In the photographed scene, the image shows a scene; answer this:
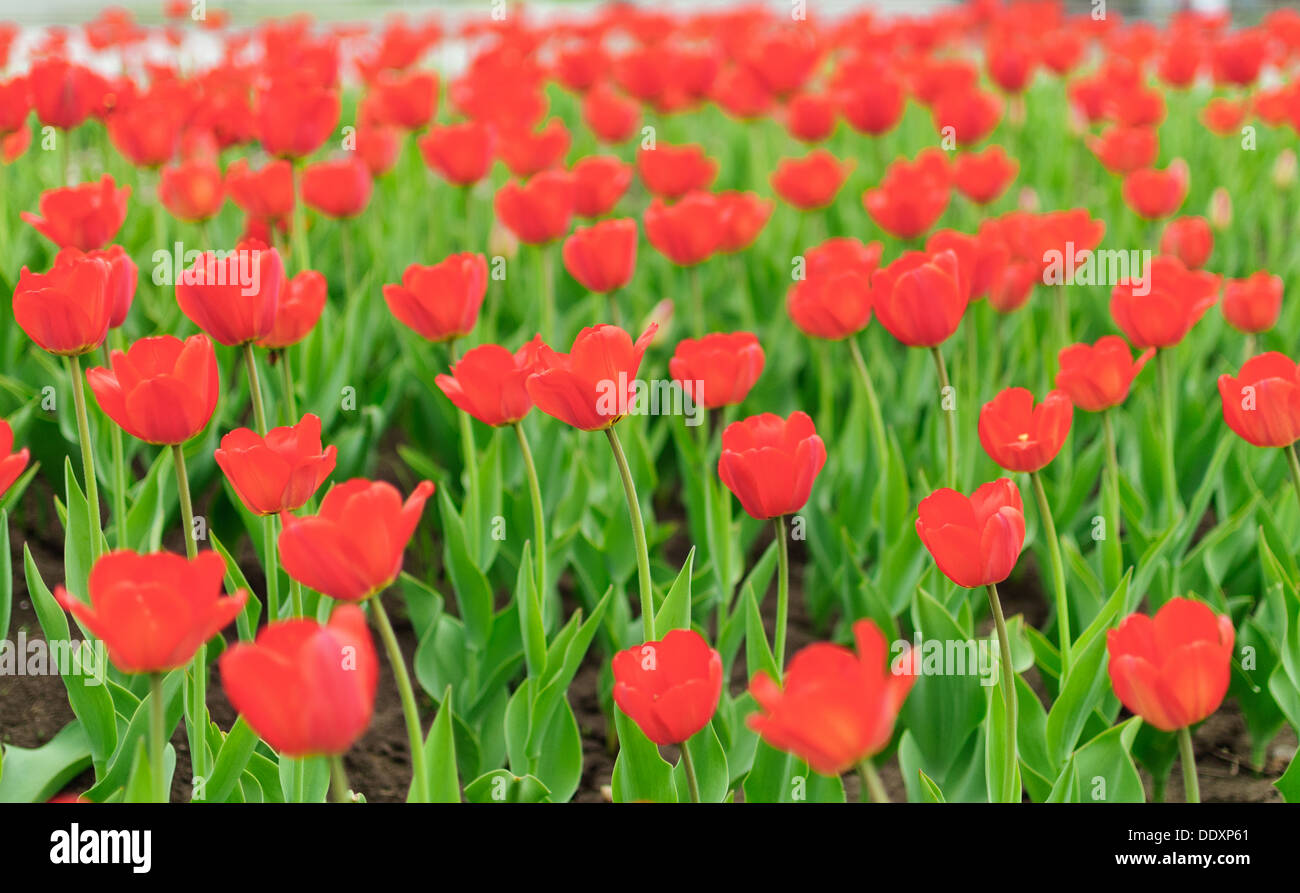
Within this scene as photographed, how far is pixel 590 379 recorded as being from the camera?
4.98 feet

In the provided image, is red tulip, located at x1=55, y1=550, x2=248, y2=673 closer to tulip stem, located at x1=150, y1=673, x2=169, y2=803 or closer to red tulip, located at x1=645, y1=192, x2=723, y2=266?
tulip stem, located at x1=150, y1=673, x2=169, y2=803

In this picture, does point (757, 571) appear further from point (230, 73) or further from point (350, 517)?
point (230, 73)

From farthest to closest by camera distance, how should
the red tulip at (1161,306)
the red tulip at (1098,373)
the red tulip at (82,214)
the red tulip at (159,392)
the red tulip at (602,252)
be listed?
the red tulip at (602,252), the red tulip at (82,214), the red tulip at (1161,306), the red tulip at (1098,373), the red tulip at (159,392)

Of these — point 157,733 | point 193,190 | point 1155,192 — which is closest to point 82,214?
point 193,190

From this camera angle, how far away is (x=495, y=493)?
2.33 meters

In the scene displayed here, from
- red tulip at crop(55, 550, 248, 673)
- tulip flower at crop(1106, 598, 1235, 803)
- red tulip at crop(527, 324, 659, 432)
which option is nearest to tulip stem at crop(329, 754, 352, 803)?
red tulip at crop(55, 550, 248, 673)

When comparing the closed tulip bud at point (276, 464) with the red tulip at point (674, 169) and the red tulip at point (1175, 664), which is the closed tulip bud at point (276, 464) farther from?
the red tulip at point (674, 169)

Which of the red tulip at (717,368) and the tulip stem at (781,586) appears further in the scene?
the red tulip at (717,368)

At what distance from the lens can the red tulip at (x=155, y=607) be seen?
3.73 feet

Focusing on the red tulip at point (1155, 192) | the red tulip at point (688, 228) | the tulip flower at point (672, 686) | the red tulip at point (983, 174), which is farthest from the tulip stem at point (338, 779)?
the red tulip at point (1155, 192)

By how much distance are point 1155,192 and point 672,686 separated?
2.43 metres

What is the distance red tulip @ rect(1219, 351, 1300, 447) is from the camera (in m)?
1.68

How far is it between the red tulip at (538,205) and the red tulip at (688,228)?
18 cm
